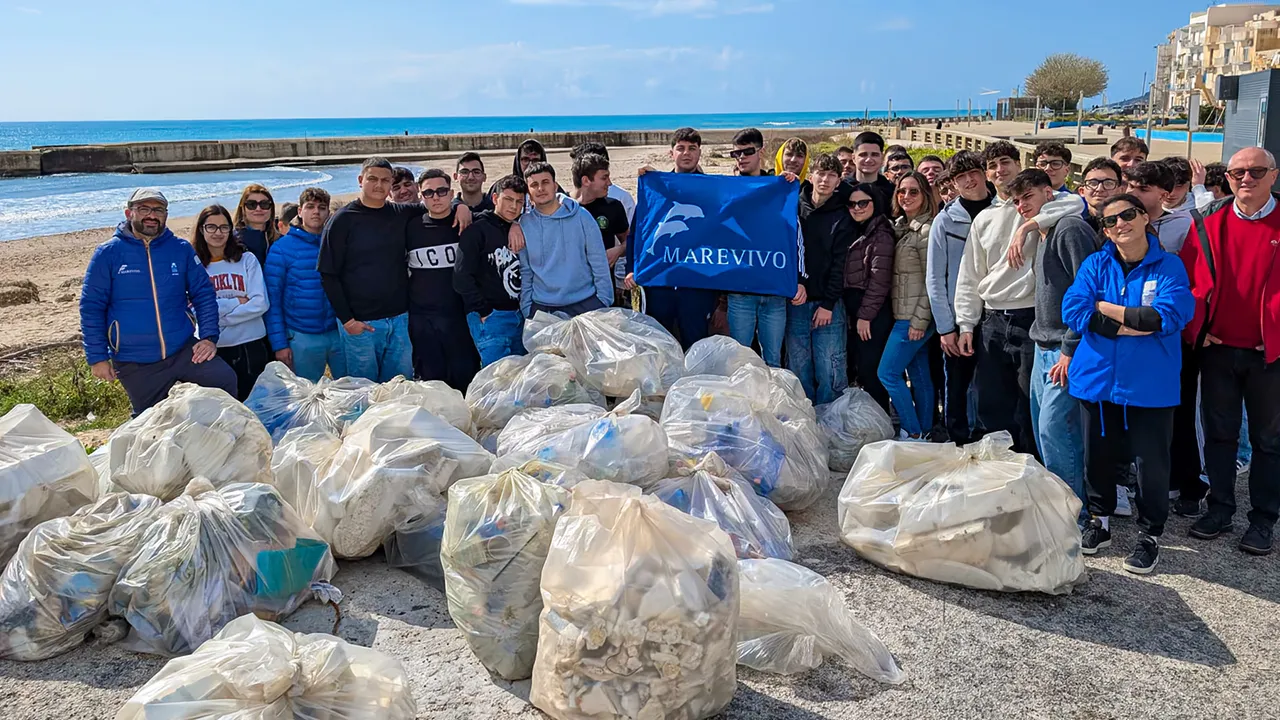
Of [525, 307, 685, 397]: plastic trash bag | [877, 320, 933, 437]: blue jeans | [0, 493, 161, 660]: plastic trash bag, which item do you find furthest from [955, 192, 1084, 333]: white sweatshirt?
[0, 493, 161, 660]: plastic trash bag

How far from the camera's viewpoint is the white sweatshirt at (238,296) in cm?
513

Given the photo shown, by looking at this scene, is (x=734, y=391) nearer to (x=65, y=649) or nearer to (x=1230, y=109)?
(x=65, y=649)

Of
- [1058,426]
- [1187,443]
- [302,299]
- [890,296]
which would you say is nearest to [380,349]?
[302,299]

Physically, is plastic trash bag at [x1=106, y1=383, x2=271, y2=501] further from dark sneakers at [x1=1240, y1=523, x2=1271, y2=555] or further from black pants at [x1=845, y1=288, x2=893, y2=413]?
dark sneakers at [x1=1240, y1=523, x2=1271, y2=555]

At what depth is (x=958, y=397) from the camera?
5090 millimetres

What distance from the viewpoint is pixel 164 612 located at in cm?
315

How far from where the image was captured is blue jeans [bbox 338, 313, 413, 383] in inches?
211

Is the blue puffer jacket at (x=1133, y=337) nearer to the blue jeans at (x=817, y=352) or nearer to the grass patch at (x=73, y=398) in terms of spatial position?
the blue jeans at (x=817, y=352)

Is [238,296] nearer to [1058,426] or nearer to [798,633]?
[798,633]

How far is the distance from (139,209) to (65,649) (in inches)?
90.2

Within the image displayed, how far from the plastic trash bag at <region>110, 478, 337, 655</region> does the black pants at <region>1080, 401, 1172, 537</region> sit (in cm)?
323

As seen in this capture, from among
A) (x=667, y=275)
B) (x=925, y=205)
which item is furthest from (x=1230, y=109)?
(x=667, y=275)

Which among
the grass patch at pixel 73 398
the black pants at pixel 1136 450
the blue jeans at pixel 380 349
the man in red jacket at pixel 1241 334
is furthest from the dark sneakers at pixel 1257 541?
the grass patch at pixel 73 398

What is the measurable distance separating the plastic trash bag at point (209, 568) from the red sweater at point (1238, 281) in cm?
383
